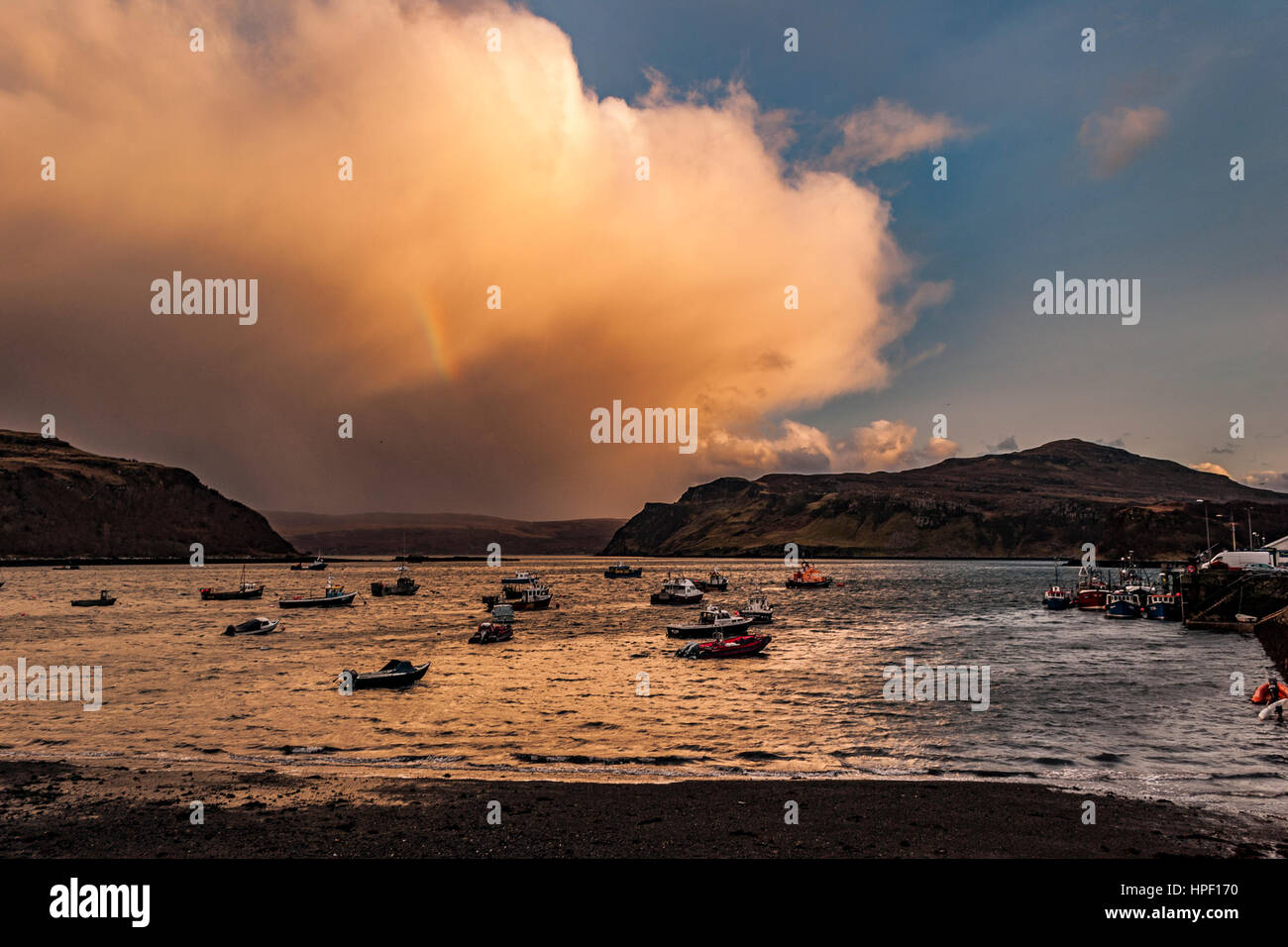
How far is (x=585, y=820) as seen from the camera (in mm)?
18422

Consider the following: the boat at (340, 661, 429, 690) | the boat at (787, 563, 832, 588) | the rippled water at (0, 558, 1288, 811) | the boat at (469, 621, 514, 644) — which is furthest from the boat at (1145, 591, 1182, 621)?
the boat at (340, 661, 429, 690)

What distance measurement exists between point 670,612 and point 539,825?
3574 inches

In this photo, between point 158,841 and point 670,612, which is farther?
point 670,612

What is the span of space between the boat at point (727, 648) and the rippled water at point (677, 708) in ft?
6.25

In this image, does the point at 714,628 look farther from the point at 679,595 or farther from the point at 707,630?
the point at 679,595

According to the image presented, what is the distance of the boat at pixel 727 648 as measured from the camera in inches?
2260

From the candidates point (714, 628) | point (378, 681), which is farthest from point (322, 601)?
point (378, 681)

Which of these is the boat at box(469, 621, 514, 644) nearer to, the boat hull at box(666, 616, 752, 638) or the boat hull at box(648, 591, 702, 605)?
the boat hull at box(666, 616, 752, 638)

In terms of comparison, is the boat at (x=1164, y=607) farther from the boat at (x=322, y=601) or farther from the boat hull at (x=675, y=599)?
the boat at (x=322, y=601)
